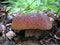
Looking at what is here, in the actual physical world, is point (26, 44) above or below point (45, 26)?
below

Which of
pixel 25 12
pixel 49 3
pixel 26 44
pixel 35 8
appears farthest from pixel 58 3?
pixel 26 44

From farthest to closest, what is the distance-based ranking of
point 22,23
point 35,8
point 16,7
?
point 16,7 → point 35,8 → point 22,23

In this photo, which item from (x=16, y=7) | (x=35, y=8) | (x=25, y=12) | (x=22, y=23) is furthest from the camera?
(x=16, y=7)

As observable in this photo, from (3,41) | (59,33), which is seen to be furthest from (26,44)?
(59,33)

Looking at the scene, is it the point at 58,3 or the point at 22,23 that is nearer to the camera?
the point at 22,23

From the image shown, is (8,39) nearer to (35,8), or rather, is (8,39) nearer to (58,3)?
(35,8)

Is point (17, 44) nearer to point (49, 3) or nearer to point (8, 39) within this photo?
point (8, 39)
